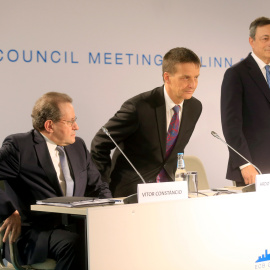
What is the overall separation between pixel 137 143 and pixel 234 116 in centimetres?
77

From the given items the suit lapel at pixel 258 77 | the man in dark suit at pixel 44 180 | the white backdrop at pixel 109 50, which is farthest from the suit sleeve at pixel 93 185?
the suit lapel at pixel 258 77

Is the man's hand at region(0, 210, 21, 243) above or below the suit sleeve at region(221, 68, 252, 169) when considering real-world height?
below

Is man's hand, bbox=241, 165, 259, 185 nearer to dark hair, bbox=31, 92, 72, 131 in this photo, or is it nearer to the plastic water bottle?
the plastic water bottle

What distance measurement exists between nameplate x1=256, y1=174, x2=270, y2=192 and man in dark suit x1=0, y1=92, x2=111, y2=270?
2.99 ft

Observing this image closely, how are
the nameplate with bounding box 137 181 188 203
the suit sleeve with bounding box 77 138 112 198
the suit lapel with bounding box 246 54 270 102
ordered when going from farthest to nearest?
1. the suit lapel with bounding box 246 54 270 102
2. the suit sleeve with bounding box 77 138 112 198
3. the nameplate with bounding box 137 181 188 203

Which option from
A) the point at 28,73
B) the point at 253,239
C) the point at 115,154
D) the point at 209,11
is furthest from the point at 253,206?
the point at 209,11

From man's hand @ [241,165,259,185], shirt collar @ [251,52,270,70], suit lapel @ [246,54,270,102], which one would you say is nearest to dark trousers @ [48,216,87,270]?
man's hand @ [241,165,259,185]

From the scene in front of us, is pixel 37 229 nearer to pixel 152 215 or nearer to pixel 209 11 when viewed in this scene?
pixel 152 215

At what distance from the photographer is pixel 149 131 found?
430 centimetres

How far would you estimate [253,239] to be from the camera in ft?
9.44

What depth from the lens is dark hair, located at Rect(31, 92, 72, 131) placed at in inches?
125

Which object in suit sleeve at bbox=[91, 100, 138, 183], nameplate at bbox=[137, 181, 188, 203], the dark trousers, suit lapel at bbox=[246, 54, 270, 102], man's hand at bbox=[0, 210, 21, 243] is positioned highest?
suit lapel at bbox=[246, 54, 270, 102]

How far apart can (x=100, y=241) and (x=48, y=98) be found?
3.63 feet

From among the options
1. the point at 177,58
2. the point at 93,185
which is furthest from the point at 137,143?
the point at 93,185
